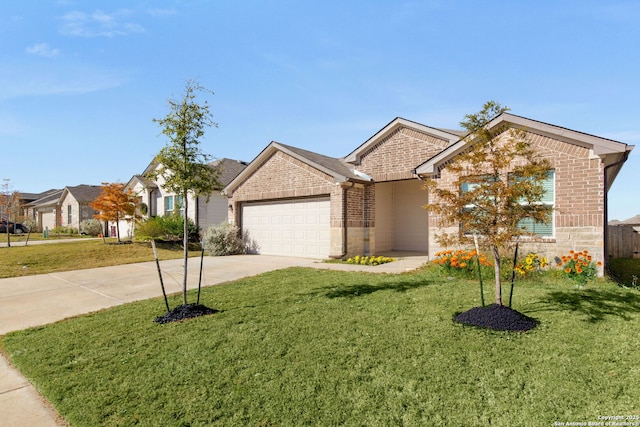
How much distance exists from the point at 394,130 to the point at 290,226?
631 centimetres

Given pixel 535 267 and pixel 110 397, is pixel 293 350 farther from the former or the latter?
pixel 535 267

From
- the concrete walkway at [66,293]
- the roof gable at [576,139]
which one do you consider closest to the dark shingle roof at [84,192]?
the concrete walkway at [66,293]

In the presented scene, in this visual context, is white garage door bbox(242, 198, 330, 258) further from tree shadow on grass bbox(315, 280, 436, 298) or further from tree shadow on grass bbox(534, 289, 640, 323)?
tree shadow on grass bbox(534, 289, 640, 323)

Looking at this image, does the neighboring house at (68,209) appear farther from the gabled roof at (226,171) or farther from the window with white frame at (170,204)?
the window with white frame at (170,204)

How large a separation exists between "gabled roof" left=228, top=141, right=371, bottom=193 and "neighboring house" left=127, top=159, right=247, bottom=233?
2058 mm

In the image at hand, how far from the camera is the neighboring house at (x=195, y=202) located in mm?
21188

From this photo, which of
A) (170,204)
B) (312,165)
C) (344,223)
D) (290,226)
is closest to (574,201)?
(344,223)

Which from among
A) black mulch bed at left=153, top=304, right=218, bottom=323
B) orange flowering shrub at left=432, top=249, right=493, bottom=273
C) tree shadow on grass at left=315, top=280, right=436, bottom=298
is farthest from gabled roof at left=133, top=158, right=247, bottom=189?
black mulch bed at left=153, top=304, right=218, bottom=323

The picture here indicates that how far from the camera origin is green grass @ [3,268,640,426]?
3.30 metres

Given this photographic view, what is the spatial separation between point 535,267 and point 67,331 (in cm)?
1073

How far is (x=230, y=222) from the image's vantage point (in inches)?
720

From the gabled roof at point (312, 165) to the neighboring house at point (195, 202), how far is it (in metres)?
2.06

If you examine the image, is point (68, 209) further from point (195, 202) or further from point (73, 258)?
point (73, 258)

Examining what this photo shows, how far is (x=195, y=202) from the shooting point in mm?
20875
